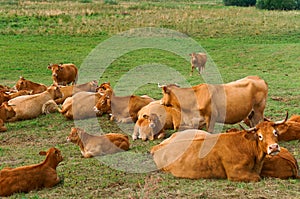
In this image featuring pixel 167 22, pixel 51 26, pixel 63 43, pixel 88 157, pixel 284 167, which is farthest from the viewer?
pixel 167 22

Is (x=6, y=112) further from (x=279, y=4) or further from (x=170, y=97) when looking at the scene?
(x=279, y=4)

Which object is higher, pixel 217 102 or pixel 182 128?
pixel 217 102

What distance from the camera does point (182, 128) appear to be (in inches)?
458

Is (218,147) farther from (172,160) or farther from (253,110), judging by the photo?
(253,110)

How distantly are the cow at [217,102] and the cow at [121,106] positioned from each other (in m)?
1.79

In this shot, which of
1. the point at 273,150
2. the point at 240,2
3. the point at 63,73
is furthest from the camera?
the point at 240,2

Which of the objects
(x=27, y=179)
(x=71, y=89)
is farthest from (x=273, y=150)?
(x=71, y=89)

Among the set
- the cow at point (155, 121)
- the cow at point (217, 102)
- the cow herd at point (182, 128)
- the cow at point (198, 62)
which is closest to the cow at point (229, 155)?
the cow herd at point (182, 128)

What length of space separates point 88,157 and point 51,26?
2667 cm

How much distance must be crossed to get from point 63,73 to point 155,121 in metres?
8.88

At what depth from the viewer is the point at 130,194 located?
759 centimetres

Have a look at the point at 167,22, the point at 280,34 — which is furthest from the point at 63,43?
the point at 280,34

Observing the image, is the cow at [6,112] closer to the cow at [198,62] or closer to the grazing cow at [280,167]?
the grazing cow at [280,167]

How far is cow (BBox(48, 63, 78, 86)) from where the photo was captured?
19250mm
